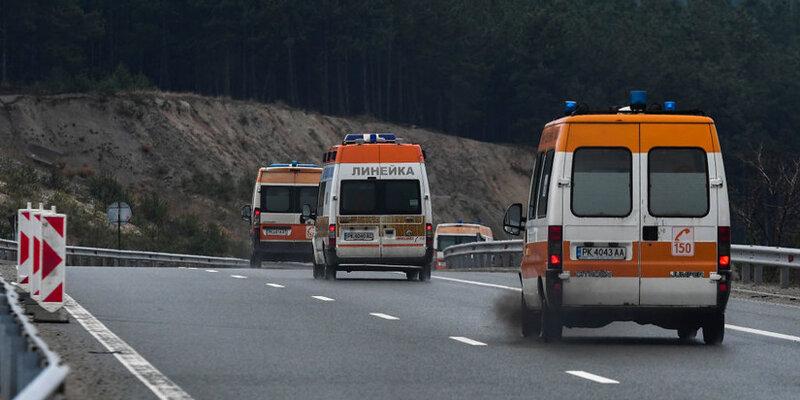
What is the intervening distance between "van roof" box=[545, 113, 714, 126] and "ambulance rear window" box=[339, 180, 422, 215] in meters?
13.3

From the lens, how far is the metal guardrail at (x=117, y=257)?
4834 cm

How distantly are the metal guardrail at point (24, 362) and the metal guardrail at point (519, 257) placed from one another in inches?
640

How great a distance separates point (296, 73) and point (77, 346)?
344 feet

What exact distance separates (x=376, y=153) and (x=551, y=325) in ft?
43.7

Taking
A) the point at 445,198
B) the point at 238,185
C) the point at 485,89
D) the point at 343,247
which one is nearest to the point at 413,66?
the point at 485,89

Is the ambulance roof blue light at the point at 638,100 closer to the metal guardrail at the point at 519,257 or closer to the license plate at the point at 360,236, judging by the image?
the metal guardrail at the point at 519,257

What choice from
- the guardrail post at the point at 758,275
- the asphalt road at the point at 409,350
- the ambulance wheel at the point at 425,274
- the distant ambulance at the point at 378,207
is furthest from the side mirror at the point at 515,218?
the ambulance wheel at the point at 425,274

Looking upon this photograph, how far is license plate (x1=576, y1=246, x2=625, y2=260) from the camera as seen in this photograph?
15984mm

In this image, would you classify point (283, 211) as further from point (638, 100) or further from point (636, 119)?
point (636, 119)

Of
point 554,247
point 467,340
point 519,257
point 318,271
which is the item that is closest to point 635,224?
point 554,247

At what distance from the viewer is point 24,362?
849 centimetres

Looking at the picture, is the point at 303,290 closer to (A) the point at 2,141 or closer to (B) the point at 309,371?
(B) the point at 309,371

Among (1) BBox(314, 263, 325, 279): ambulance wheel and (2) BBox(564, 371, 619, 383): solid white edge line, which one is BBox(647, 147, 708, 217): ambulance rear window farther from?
(1) BBox(314, 263, 325, 279): ambulance wheel

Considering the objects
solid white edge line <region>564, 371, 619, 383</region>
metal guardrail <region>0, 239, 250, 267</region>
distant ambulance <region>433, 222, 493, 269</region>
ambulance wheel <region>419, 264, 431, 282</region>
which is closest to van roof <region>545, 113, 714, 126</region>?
solid white edge line <region>564, 371, 619, 383</region>
